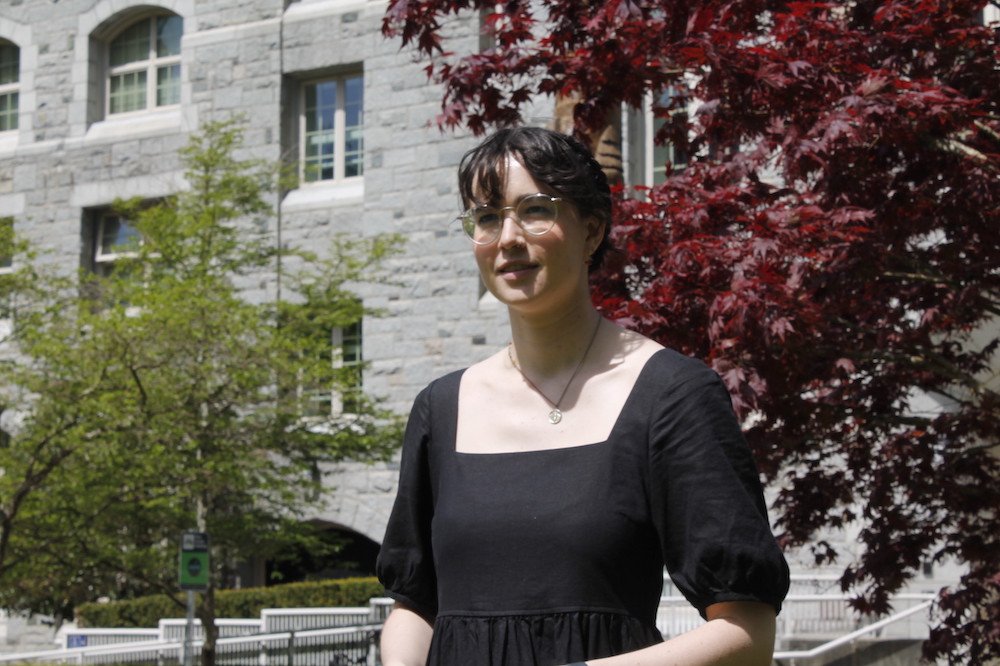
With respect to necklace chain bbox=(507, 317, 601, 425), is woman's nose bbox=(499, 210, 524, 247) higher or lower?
higher

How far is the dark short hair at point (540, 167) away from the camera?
7.70 ft

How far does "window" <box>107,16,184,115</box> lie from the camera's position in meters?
22.5

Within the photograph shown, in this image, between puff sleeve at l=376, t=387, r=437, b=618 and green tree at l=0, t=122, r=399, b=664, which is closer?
puff sleeve at l=376, t=387, r=437, b=618

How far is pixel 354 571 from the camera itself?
21.1 metres

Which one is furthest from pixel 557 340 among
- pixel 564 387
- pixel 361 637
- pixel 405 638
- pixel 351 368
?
pixel 351 368

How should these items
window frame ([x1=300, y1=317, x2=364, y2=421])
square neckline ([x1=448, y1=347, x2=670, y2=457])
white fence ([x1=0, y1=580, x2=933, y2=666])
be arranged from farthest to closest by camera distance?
window frame ([x1=300, y1=317, x2=364, y2=421]), white fence ([x1=0, y1=580, x2=933, y2=666]), square neckline ([x1=448, y1=347, x2=670, y2=457])

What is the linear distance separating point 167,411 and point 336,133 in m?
7.88

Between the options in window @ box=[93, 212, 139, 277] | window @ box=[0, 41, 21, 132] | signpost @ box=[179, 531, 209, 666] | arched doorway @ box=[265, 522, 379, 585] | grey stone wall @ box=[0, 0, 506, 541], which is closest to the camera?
signpost @ box=[179, 531, 209, 666]

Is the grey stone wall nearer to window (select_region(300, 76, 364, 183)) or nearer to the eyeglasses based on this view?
window (select_region(300, 76, 364, 183))

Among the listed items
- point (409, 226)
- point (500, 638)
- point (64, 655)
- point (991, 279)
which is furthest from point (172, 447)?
point (500, 638)

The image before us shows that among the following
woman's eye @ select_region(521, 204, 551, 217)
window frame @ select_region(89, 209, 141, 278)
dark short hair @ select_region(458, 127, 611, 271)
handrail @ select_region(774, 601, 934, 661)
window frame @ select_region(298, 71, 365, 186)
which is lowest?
handrail @ select_region(774, 601, 934, 661)

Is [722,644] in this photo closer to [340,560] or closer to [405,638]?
[405,638]

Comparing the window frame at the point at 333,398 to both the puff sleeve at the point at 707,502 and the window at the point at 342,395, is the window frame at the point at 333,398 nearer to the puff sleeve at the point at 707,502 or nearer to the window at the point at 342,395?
the window at the point at 342,395

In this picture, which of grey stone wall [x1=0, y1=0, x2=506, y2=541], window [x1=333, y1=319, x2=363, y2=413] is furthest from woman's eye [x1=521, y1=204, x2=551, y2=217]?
grey stone wall [x1=0, y1=0, x2=506, y2=541]
